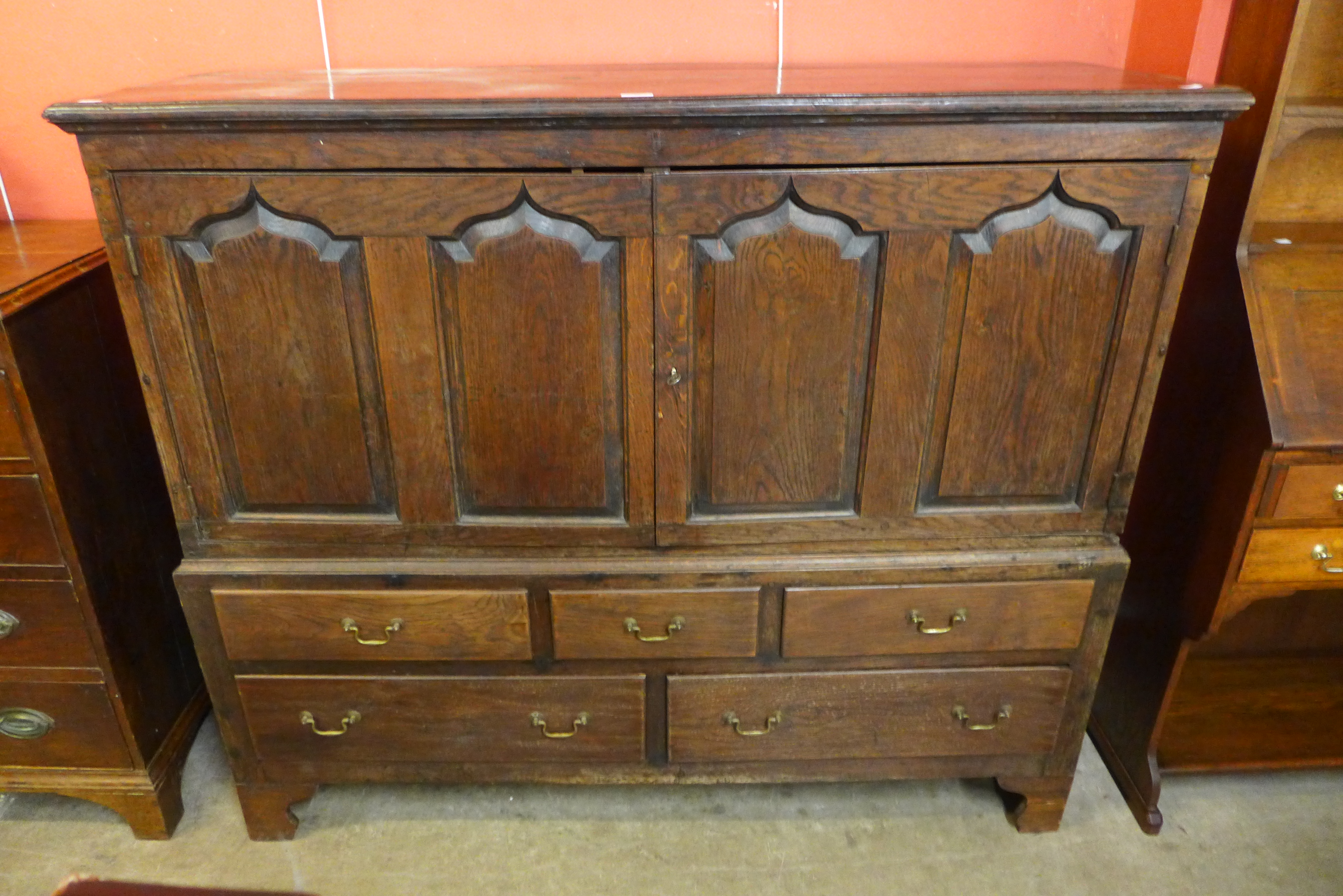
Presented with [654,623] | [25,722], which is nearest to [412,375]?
[654,623]

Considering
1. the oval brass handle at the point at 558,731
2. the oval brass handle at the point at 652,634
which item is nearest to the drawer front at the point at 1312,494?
the oval brass handle at the point at 652,634

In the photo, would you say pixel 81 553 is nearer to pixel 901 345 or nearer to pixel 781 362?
pixel 781 362

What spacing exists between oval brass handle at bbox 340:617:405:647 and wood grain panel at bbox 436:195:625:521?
244 mm

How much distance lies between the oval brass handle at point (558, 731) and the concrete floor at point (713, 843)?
0.29 metres

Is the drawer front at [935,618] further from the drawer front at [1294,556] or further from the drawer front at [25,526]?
the drawer front at [25,526]

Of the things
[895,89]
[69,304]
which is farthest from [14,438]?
[895,89]

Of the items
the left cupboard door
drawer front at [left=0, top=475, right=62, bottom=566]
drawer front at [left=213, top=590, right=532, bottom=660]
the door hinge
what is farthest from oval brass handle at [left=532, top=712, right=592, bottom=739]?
the door hinge

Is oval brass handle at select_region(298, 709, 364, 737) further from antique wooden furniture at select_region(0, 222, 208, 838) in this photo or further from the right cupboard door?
the right cupboard door

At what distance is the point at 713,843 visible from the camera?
1836mm

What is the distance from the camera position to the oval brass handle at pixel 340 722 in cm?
168

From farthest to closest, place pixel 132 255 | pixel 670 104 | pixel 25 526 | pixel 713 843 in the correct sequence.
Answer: pixel 713 843, pixel 25 526, pixel 132 255, pixel 670 104

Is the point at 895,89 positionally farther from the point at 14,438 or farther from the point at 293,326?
the point at 14,438

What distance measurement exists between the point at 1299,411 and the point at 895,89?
0.83m

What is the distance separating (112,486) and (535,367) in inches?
35.5
